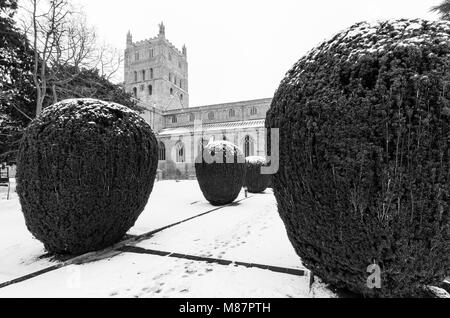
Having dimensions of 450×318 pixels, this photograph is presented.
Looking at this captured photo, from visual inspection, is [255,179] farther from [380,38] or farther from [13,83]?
[13,83]

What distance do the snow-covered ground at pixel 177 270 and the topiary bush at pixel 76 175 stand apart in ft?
1.63

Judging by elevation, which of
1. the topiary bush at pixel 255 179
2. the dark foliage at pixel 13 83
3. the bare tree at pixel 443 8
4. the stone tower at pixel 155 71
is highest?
the stone tower at pixel 155 71

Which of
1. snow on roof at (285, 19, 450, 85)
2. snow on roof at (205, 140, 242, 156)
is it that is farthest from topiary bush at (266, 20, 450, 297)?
snow on roof at (205, 140, 242, 156)

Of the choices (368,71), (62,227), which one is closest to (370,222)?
(368,71)

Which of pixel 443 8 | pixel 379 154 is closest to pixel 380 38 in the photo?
pixel 379 154

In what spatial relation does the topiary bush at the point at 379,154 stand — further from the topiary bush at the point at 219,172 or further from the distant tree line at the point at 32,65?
the distant tree line at the point at 32,65

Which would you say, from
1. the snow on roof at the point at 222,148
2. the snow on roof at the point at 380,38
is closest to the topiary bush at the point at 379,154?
the snow on roof at the point at 380,38

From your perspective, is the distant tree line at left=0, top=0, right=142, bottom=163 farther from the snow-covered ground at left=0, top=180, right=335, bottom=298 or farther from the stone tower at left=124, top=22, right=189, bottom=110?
the stone tower at left=124, top=22, right=189, bottom=110

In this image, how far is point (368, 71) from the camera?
6.73 feet

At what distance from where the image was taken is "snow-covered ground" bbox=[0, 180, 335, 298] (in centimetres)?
257

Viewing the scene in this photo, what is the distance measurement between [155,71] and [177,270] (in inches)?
2428

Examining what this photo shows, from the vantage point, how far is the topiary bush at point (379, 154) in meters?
1.89
